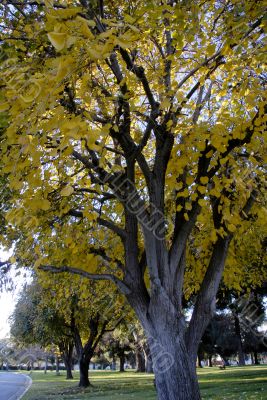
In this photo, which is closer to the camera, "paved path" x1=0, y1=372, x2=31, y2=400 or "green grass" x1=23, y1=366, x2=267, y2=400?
"green grass" x1=23, y1=366, x2=267, y2=400

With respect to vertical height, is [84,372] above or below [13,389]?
above

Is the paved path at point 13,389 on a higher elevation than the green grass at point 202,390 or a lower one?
lower

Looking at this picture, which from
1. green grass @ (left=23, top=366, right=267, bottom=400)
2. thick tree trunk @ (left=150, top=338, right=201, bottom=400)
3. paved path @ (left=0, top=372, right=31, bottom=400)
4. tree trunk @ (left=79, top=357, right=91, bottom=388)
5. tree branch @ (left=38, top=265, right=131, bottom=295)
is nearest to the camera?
thick tree trunk @ (left=150, top=338, right=201, bottom=400)

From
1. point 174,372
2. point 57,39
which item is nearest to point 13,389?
point 174,372

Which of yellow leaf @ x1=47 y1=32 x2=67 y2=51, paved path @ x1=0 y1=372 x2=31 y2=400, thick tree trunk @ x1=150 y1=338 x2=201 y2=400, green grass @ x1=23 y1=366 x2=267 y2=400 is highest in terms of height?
yellow leaf @ x1=47 y1=32 x2=67 y2=51

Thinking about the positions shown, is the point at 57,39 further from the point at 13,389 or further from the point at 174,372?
the point at 13,389

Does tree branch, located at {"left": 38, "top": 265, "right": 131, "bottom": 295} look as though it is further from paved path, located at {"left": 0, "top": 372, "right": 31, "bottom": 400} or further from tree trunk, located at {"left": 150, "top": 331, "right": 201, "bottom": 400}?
paved path, located at {"left": 0, "top": 372, "right": 31, "bottom": 400}

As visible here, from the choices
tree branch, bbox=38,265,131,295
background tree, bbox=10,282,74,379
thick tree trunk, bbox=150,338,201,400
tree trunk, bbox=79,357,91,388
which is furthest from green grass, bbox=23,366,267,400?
tree branch, bbox=38,265,131,295

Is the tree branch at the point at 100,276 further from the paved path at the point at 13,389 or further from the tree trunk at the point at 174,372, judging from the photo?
the paved path at the point at 13,389

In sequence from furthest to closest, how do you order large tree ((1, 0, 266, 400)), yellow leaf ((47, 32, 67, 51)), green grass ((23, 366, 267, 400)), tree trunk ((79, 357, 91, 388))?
tree trunk ((79, 357, 91, 388)), green grass ((23, 366, 267, 400)), large tree ((1, 0, 266, 400)), yellow leaf ((47, 32, 67, 51))

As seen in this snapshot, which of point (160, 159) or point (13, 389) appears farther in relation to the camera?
point (13, 389)

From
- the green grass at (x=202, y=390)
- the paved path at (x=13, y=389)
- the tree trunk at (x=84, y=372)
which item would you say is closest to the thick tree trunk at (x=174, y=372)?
the green grass at (x=202, y=390)

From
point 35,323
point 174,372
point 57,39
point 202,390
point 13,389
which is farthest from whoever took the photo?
point 13,389

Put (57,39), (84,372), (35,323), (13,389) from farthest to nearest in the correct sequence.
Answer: (13,389) < (84,372) < (35,323) < (57,39)
